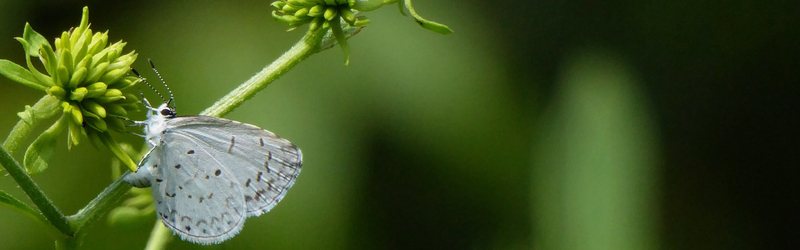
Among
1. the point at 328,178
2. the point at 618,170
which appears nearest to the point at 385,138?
the point at 328,178

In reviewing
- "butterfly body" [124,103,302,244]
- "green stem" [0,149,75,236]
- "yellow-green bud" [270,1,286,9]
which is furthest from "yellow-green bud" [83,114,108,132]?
"yellow-green bud" [270,1,286,9]

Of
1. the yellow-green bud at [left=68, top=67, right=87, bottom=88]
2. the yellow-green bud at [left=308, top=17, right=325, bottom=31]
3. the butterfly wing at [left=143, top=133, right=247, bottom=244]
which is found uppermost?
the yellow-green bud at [left=308, top=17, right=325, bottom=31]

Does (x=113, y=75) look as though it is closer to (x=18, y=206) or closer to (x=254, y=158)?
(x=18, y=206)

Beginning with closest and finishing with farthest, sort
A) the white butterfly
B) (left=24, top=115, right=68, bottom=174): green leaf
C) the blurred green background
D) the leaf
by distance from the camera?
the leaf, (left=24, top=115, right=68, bottom=174): green leaf, the white butterfly, the blurred green background

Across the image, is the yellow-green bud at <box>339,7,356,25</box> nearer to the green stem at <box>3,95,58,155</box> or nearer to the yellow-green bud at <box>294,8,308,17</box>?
the yellow-green bud at <box>294,8,308,17</box>

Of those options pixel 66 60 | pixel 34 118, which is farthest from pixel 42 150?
pixel 66 60

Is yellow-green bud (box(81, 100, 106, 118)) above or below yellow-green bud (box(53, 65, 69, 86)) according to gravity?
below
